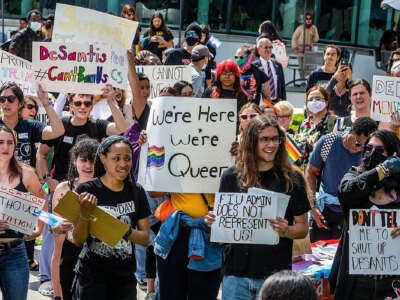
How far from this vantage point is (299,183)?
486 cm

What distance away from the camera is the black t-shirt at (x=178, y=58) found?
10719 mm

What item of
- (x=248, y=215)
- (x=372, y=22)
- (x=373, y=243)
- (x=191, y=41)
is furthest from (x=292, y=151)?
(x=372, y=22)

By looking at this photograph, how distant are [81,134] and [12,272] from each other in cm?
188

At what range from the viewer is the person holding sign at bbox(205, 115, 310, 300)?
4762 millimetres

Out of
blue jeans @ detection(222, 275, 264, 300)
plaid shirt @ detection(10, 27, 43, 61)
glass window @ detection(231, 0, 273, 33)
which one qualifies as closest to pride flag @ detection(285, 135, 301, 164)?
blue jeans @ detection(222, 275, 264, 300)

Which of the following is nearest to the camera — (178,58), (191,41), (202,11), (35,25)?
(178,58)

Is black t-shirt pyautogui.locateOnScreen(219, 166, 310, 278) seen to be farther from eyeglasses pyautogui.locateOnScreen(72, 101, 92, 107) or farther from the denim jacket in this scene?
eyeglasses pyautogui.locateOnScreen(72, 101, 92, 107)

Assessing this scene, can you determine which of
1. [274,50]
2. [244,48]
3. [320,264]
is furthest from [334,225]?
[274,50]

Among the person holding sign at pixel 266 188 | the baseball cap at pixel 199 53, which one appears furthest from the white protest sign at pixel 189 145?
the baseball cap at pixel 199 53

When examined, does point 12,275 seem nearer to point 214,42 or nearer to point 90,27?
point 90,27

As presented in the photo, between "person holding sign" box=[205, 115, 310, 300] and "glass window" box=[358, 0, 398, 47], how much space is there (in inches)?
703

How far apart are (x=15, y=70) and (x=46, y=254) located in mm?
2102

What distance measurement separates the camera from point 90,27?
7.68 meters

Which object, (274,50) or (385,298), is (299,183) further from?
(274,50)
